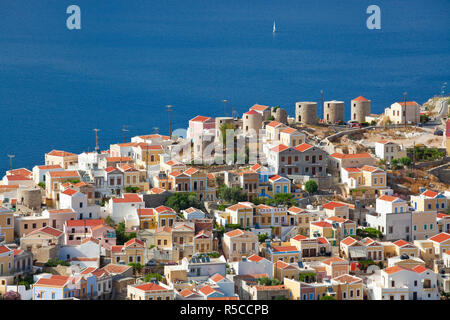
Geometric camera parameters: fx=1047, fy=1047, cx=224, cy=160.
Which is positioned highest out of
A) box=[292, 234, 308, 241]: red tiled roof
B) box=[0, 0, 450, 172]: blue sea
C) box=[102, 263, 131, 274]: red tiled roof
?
box=[0, 0, 450, 172]: blue sea

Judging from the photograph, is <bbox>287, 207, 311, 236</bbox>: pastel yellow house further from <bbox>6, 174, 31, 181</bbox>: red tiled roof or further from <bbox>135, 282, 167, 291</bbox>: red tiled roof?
<bbox>6, 174, 31, 181</bbox>: red tiled roof

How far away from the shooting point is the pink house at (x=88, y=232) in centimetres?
2394

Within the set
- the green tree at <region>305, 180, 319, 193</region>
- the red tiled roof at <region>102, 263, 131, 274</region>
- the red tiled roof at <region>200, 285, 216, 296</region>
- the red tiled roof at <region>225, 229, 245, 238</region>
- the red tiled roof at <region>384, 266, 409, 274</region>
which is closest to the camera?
the red tiled roof at <region>200, 285, 216, 296</region>

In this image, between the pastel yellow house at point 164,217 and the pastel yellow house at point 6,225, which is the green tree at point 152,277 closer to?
the pastel yellow house at point 164,217

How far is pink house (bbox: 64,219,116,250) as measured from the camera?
2394 cm

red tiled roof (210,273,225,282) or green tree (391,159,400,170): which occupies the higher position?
green tree (391,159,400,170)

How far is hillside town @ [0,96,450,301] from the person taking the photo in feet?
72.2

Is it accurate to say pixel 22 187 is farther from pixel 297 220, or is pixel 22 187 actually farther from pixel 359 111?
pixel 359 111

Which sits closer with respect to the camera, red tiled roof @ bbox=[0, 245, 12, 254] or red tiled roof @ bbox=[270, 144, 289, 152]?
red tiled roof @ bbox=[0, 245, 12, 254]

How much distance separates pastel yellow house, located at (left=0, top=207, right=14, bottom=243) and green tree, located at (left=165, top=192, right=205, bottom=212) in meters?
4.03

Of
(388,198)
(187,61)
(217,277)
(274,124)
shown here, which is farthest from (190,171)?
(187,61)

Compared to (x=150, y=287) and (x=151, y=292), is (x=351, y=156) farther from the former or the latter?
(x=151, y=292)

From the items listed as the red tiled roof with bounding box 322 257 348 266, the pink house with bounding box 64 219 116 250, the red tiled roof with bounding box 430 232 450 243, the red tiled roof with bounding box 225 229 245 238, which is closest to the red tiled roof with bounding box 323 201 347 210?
the red tiled roof with bounding box 430 232 450 243

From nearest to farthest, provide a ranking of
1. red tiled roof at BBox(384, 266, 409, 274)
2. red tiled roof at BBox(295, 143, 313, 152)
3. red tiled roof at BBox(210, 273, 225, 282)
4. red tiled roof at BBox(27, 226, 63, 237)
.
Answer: red tiled roof at BBox(210, 273, 225, 282), red tiled roof at BBox(384, 266, 409, 274), red tiled roof at BBox(27, 226, 63, 237), red tiled roof at BBox(295, 143, 313, 152)
